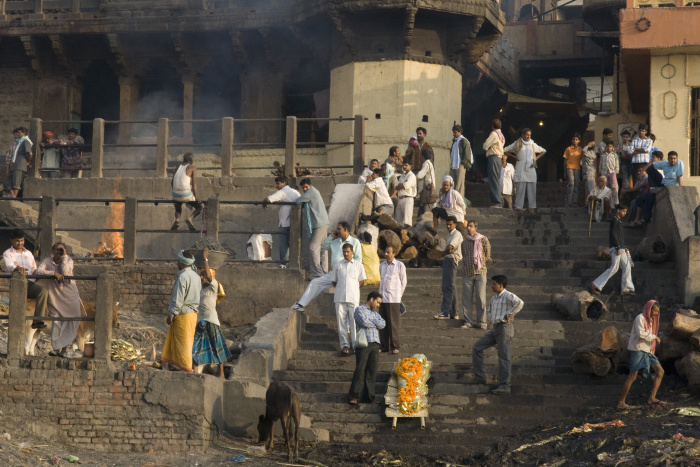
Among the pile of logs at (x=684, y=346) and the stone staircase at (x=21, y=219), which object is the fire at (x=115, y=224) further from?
the pile of logs at (x=684, y=346)

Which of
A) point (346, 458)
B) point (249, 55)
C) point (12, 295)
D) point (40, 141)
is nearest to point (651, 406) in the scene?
point (346, 458)

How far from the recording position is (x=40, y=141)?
22203 millimetres

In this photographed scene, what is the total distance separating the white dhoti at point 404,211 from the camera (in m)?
18.9

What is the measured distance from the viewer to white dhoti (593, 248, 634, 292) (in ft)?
51.8

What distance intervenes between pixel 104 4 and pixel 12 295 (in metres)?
15.4

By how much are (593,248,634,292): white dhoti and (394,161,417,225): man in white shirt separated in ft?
13.2

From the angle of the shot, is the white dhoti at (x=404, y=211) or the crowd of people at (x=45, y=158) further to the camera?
the crowd of people at (x=45, y=158)

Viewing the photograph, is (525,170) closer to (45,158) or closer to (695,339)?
(695,339)

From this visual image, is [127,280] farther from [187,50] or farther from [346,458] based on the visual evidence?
[187,50]

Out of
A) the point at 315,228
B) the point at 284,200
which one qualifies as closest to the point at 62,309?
the point at 315,228

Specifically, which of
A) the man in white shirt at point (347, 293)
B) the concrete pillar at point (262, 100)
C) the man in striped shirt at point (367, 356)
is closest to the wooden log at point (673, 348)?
the man in striped shirt at point (367, 356)

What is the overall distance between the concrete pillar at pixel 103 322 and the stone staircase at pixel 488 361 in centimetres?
225

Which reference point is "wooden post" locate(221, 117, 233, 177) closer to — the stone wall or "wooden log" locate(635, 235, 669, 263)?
the stone wall

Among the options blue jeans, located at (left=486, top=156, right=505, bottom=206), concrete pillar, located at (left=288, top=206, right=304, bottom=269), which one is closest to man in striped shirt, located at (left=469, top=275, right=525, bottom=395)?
concrete pillar, located at (left=288, top=206, right=304, bottom=269)
